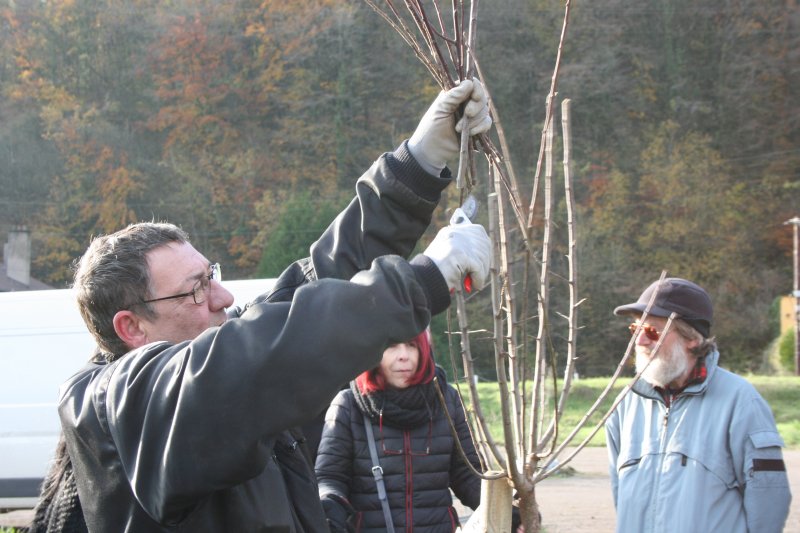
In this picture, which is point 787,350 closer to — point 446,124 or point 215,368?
point 446,124

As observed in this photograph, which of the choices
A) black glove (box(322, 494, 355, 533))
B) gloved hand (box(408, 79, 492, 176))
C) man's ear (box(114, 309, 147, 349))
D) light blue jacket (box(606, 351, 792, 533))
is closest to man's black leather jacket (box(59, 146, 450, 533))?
man's ear (box(114, 309, 147, 349))

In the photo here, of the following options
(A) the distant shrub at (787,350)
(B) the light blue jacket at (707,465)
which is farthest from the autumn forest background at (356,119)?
(B) the light blue jacket at (707,465)

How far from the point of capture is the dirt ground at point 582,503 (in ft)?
24.7

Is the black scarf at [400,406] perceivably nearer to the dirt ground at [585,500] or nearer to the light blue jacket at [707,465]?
the light blue jacket at [707,465]

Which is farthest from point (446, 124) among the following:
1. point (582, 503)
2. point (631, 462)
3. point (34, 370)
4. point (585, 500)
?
point (585, 500)

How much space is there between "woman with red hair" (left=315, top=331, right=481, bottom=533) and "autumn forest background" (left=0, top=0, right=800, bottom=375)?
28529 mm

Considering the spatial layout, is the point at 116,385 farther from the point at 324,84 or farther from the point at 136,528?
the point at 324,84

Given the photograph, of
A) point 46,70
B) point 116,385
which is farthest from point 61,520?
point 46,70

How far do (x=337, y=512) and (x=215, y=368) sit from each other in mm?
1996

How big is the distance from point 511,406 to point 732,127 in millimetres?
35169

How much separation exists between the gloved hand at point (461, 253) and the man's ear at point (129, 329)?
0.66m

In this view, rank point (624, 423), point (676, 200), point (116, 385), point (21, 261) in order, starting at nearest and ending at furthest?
point (116, 385)
point (624, 423)
point (21, 261)
point (676, 200)

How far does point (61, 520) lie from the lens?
195cm

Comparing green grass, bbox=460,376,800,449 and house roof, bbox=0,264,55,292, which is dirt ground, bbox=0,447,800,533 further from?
house roof, bbox=0,264,55,292
